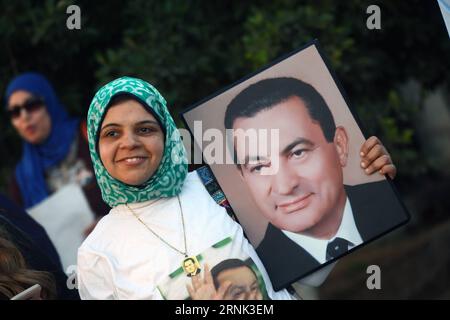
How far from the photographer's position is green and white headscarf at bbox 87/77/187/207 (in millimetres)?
2855

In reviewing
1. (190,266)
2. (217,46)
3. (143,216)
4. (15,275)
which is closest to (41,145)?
(217,46)

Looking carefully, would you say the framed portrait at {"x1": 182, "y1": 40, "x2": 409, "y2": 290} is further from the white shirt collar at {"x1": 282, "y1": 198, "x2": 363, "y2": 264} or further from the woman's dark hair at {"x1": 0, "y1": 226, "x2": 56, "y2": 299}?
the woman's dark hair at {"x1": 0, "y1": 226, "x2": 56, "y2": 299}

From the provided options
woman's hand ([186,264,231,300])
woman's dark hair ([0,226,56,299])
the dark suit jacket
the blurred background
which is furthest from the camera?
the blurred background

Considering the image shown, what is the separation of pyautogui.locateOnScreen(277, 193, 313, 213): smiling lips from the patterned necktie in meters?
0.17

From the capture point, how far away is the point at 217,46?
520 centimetres

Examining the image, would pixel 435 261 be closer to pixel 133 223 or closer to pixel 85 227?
pixel 85 227

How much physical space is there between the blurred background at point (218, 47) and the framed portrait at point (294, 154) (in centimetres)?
160

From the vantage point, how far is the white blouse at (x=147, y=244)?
276 centimetres

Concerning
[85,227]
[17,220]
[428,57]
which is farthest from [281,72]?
[428,57]

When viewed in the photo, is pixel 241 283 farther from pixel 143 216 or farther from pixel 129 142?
pixel 129 142

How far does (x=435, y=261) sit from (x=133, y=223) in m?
4.64

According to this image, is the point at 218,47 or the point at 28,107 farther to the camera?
the point at 218,47

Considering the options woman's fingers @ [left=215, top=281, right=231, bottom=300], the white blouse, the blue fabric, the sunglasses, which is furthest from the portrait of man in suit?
the sunglasses

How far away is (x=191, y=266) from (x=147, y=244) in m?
0.17
